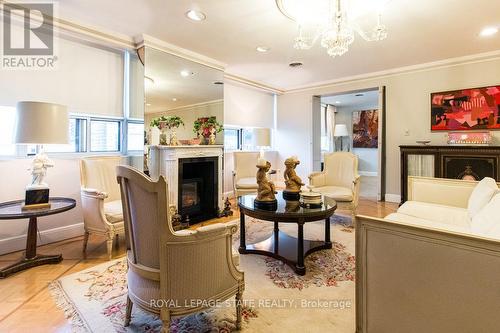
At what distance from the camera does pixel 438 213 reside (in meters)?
2.44

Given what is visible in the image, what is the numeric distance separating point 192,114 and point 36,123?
2191 millimetres

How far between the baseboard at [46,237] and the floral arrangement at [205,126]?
6.99 feet

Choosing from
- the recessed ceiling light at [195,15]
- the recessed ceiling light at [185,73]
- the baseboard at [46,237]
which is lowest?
the baseboard at [46,237]

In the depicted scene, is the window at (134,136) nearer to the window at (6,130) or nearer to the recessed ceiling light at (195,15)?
the window at (6,130)

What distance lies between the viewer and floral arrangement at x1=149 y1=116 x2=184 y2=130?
3.71 m

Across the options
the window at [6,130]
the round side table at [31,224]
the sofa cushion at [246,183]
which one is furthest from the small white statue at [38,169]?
the sofa cushion at [246,183]

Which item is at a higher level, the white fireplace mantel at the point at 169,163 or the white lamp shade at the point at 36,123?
the white lamp shade at the point at 36,123

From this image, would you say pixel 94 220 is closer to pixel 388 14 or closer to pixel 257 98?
pixel 388 14

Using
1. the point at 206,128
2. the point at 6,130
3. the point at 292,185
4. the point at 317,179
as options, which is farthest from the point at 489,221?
the point at 6,130

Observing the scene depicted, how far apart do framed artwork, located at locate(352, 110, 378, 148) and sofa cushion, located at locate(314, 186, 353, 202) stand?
5.95 meters

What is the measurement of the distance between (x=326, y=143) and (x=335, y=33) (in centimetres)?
719

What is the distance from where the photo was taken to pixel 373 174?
925 cm

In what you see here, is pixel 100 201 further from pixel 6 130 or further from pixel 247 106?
pixel 247 106

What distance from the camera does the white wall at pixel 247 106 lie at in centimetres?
554
